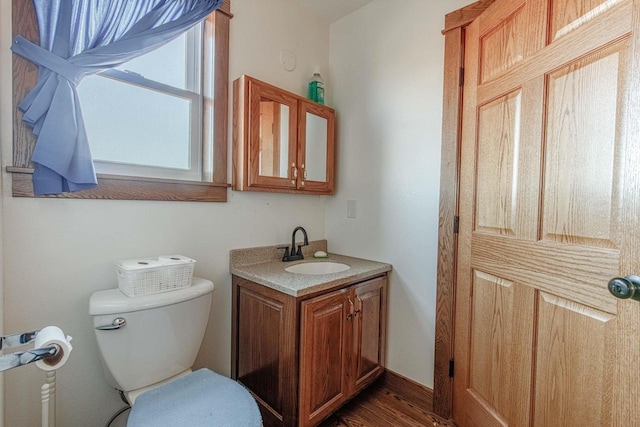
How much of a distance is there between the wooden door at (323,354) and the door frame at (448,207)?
503 mm

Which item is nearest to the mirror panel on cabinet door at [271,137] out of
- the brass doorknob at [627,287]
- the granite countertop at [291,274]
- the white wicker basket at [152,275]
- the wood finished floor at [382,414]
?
the granite countertop at [291,274]

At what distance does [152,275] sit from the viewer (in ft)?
3.71

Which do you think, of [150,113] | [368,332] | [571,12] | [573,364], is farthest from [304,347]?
[571,12]

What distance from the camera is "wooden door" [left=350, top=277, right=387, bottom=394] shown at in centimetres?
157

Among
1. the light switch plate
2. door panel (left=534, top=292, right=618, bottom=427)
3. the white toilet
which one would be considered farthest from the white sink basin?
door panel (left=534, top=292, right=618, bottom=427)

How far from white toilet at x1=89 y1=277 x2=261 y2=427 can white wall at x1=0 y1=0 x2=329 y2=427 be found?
0.17 meters

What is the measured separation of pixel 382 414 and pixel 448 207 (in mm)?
1192

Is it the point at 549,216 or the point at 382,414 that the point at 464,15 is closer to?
the point at 549,216

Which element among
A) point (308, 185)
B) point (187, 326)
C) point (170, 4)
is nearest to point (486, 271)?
point (308, 185)

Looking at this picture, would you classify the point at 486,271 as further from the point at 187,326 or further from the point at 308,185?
the point at 187,326

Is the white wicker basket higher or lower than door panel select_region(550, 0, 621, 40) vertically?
lower

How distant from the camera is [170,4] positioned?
4.12ft

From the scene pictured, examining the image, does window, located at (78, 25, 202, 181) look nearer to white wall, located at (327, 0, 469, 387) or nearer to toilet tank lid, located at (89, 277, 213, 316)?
toilet tank lid, located at (89, 277, 213, 316)

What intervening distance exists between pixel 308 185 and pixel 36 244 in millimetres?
1294
